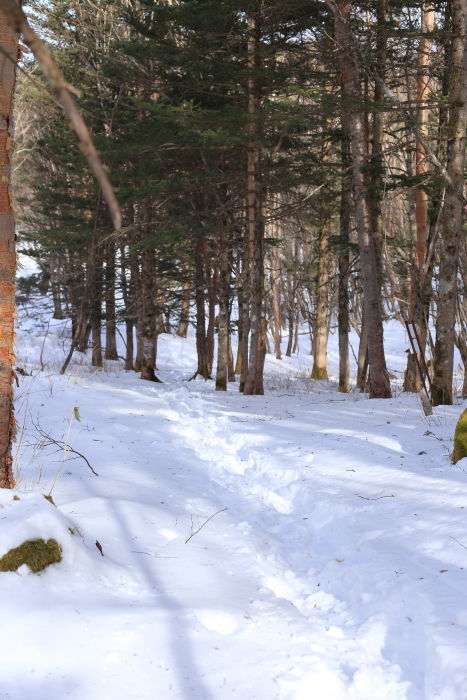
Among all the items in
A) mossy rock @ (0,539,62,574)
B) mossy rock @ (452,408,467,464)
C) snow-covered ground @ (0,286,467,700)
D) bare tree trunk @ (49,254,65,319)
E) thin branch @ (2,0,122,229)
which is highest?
bare tree trunk @ (49,254,65,319)

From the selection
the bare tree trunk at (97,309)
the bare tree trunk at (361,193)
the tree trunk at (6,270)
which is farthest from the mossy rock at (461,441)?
the bare tree trunk at (97,309)

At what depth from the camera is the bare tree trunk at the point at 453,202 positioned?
28.0ft

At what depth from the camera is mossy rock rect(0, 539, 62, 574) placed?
9.60 feet

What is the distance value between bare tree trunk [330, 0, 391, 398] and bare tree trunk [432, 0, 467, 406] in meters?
1.67

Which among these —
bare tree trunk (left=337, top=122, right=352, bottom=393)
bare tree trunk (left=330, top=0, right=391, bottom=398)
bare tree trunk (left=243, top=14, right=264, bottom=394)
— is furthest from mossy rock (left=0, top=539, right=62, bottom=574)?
bare tree trunk (left=337, top=122, right=352, bottom=393)

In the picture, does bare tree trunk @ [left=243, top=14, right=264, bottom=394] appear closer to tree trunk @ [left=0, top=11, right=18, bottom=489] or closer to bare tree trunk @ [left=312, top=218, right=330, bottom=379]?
bare tree trunk @ [left=312, top=218, right=330, bottom=379]

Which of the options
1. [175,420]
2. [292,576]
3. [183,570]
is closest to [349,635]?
[292,576]

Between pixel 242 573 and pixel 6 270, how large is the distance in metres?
2.71

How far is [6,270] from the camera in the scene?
3.64m

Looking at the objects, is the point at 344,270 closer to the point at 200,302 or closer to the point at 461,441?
the point at 200,302

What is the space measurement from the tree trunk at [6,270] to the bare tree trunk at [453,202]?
7120 mm

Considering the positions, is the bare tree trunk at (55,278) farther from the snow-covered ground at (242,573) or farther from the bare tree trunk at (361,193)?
the snow-covered ground at (242,573)

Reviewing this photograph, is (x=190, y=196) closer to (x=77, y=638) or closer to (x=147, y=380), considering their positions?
(x=147, y=380)

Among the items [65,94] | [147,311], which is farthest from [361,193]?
[65,94]
